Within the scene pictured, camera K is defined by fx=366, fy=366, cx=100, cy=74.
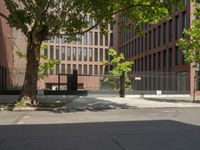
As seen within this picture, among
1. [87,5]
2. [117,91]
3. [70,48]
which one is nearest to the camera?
[87,5]

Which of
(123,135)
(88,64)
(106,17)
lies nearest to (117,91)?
(106,17)

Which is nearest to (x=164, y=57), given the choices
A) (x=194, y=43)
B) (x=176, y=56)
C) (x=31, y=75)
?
(x=176, y=56)

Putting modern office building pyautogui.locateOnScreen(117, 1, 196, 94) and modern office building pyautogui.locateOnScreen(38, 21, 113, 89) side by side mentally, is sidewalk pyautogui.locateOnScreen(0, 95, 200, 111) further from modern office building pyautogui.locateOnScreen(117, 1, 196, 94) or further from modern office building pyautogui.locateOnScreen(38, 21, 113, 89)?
modern office building pyautogui.locateOnScreen(38, 21, 113, 89)

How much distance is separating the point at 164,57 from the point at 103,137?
132 ft

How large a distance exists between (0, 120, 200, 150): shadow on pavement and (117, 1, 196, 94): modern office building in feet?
73.0

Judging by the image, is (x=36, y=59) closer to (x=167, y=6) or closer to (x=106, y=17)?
(x=106, y=17)

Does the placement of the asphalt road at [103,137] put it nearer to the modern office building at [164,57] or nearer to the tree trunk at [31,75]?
the tree trunk at [31,75]

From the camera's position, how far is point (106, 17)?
2097 centimetres

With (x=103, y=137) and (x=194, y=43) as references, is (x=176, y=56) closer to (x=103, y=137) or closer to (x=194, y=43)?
(x=194, y=43)

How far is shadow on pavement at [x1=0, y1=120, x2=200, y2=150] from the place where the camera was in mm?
7941

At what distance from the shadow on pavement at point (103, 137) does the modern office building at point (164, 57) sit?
22265 mm

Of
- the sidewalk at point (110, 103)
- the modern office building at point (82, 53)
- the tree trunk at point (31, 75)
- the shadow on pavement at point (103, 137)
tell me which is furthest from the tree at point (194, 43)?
the modern office building at point (82, 53)

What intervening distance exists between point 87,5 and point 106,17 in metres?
2.15

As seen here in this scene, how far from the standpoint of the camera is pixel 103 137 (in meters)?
9.22
